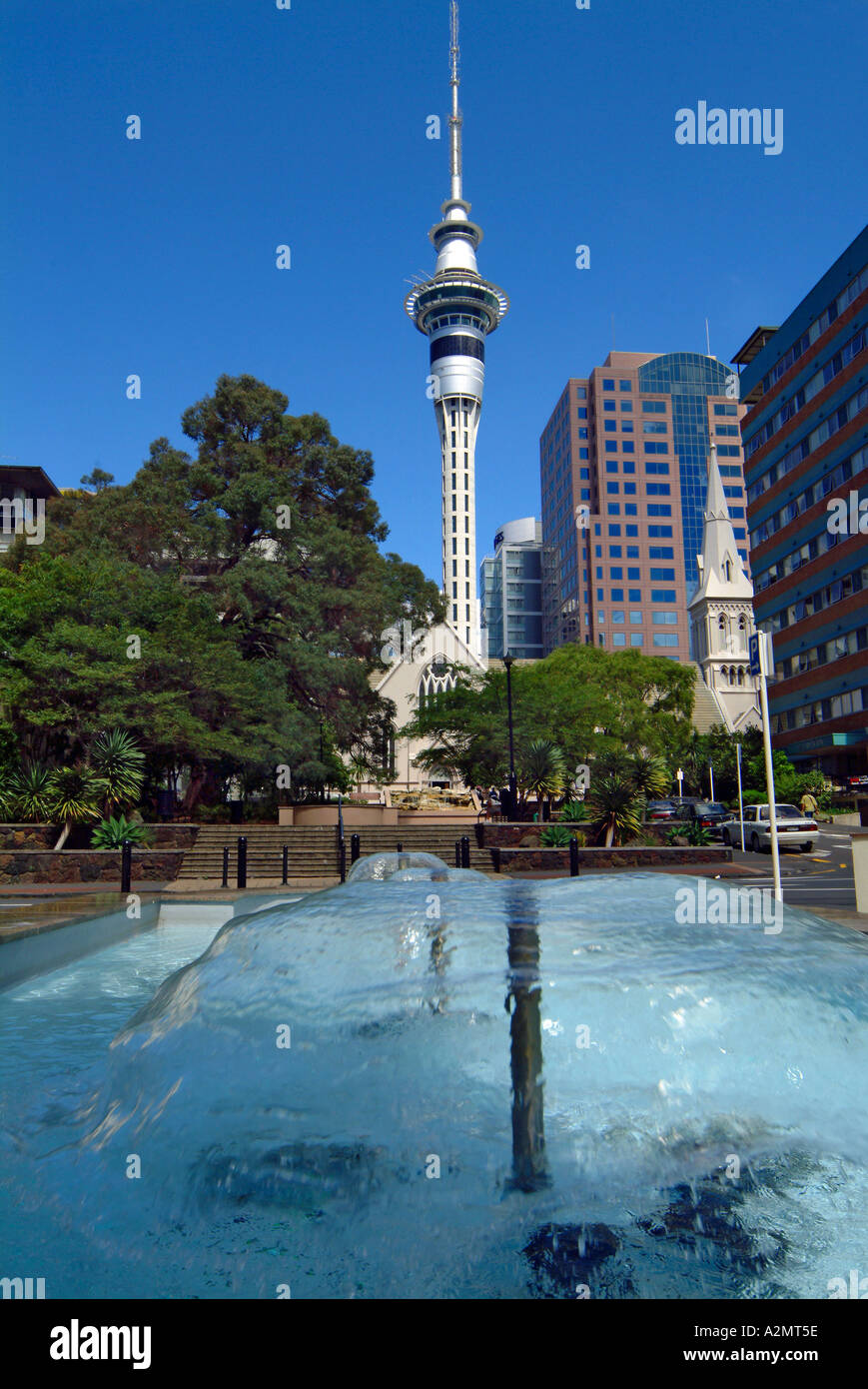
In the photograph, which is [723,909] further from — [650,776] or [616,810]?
[650,776]

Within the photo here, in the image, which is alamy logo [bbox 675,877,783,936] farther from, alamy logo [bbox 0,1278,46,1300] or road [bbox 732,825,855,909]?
road [bbox 732,825,855,909]

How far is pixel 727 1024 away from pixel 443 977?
1.22 metres

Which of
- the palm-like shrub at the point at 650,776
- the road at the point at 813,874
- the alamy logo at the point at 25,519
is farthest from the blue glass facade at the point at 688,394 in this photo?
the palm-like shrub at the point at 650,776

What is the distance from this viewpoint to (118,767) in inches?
952

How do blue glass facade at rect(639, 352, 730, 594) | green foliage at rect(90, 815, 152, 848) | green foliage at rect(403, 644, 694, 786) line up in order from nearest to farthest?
green foliage at rect(90, 815, 152, 848) → green foliage at rect(403, 644, 694, 786) → blue glass facade at rect(639, 352, 730, 594)

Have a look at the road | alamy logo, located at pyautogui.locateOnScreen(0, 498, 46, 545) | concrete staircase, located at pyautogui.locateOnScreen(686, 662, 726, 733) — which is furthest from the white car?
concrete staircase, located at pyautogui.locateOnScreen(686, 662, 726, 733)

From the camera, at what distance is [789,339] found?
61.0 m

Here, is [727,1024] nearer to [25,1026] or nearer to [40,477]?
[25,1026]

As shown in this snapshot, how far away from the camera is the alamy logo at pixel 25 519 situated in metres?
37.7

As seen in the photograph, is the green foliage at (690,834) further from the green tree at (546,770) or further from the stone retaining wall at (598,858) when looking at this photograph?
the green tree at (546,770)
